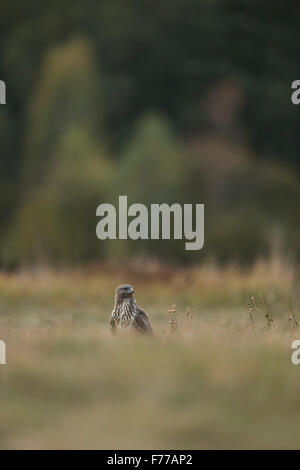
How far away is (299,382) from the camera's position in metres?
5.64

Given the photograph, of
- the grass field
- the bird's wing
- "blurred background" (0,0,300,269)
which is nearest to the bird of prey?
the bird's wing

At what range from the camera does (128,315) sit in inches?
321

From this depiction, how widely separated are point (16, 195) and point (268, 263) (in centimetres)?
860

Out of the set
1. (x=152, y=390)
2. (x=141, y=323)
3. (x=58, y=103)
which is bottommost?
(x=152, y=390)

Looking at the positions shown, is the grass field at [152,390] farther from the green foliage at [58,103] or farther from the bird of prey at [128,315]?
the green foliage at [58,103]

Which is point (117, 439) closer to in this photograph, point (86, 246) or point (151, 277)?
point (151, 277)

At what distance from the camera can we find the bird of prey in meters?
8.05

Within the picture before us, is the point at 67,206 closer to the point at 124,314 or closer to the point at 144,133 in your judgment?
the point at 144,133

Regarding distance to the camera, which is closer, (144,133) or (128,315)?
(128,315)

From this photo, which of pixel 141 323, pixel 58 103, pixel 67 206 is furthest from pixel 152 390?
pixel 58 103

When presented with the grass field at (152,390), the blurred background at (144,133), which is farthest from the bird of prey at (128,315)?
the blurred background at (144,133)

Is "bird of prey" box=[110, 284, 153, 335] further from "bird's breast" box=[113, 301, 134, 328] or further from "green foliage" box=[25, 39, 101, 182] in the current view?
"green foliage" box=[25, 39, 101, 182]
